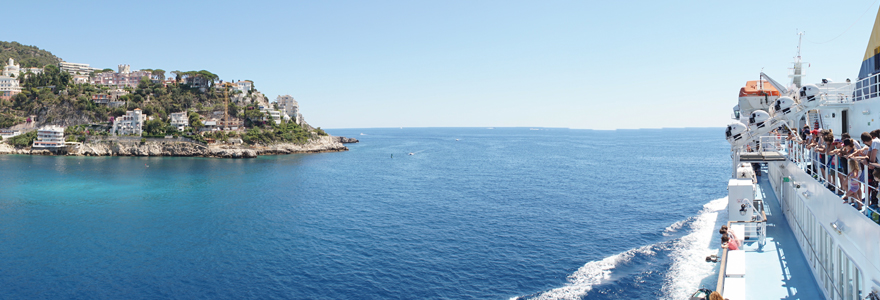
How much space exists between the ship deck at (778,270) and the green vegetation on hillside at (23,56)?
692 feet

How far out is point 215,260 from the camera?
24.2 metres

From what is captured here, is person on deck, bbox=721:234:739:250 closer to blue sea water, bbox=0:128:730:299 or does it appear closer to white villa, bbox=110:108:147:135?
blue sea water, bbox=0:128:730:299

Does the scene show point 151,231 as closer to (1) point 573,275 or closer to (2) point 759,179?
(1) point 573,275

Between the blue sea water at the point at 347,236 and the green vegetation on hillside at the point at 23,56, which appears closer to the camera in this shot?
the blue sea water at the point at 347,236

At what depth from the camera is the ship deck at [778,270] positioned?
12.2 metres

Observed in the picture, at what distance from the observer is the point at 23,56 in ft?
592

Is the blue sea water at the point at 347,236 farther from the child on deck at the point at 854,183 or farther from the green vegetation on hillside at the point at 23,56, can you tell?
the green vegetation on hillside at the point at 23,56

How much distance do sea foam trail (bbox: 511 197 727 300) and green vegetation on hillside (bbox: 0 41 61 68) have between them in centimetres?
20456

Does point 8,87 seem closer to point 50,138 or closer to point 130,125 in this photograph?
point 50,138

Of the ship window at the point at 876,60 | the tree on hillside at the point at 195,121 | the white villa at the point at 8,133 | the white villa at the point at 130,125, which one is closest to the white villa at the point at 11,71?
the white villa at the point at 8,133

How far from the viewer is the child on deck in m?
8.73

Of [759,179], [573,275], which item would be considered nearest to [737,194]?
[573,275]

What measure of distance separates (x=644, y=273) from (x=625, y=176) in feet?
122

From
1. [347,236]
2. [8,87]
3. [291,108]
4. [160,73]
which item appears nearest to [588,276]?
[347,236]
